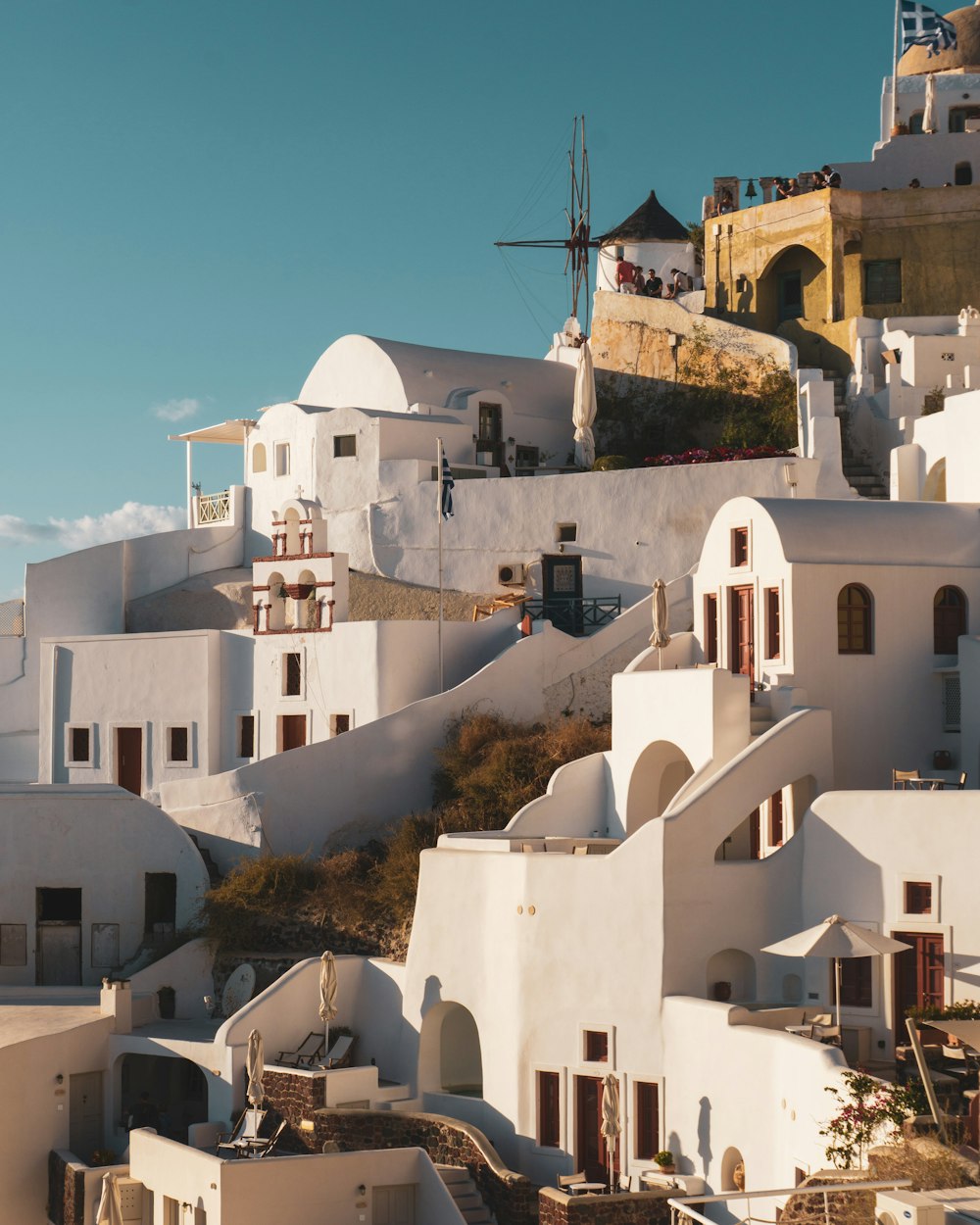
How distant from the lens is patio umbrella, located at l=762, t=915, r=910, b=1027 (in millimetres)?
23047

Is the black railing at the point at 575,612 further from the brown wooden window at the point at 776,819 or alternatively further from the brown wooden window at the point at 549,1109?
the brown wooden window at the point at 549,1109

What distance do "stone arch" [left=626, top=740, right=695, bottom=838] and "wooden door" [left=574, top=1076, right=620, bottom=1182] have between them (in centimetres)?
549

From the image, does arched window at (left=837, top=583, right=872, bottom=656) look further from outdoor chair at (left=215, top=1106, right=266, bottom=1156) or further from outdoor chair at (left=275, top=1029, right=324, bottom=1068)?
outdoor chair at (left=215, top=1106, right=266, bottom=1156)

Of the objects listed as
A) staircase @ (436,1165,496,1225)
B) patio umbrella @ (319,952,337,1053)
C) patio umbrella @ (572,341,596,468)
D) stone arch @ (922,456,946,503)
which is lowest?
staircase @ (436,1165,496,1225)

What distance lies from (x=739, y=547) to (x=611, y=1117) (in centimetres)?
994

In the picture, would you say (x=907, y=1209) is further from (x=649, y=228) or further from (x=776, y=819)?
(x=649, y=228)

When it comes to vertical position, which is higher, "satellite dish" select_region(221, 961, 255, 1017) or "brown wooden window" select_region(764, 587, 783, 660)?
"brown wooden window" select_region(764, 587, 783, 660)

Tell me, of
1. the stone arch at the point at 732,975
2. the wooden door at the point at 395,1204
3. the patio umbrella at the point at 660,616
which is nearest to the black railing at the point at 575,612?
the patio umbrella at the point at 660,616

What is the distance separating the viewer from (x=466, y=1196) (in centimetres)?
2559

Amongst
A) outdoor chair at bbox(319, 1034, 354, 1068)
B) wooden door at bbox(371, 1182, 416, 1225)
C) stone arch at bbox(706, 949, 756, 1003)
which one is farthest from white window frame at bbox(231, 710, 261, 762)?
stone arch at bbox(706, 949, 756, 1003)

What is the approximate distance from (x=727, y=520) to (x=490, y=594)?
31.4ft

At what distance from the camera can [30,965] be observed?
3369cm

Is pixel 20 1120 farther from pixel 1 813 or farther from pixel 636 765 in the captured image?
pixel 636 765

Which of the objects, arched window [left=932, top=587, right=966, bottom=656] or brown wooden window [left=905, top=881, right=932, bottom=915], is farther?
arched window [left=932, top=587, right=966, bottom=656]
